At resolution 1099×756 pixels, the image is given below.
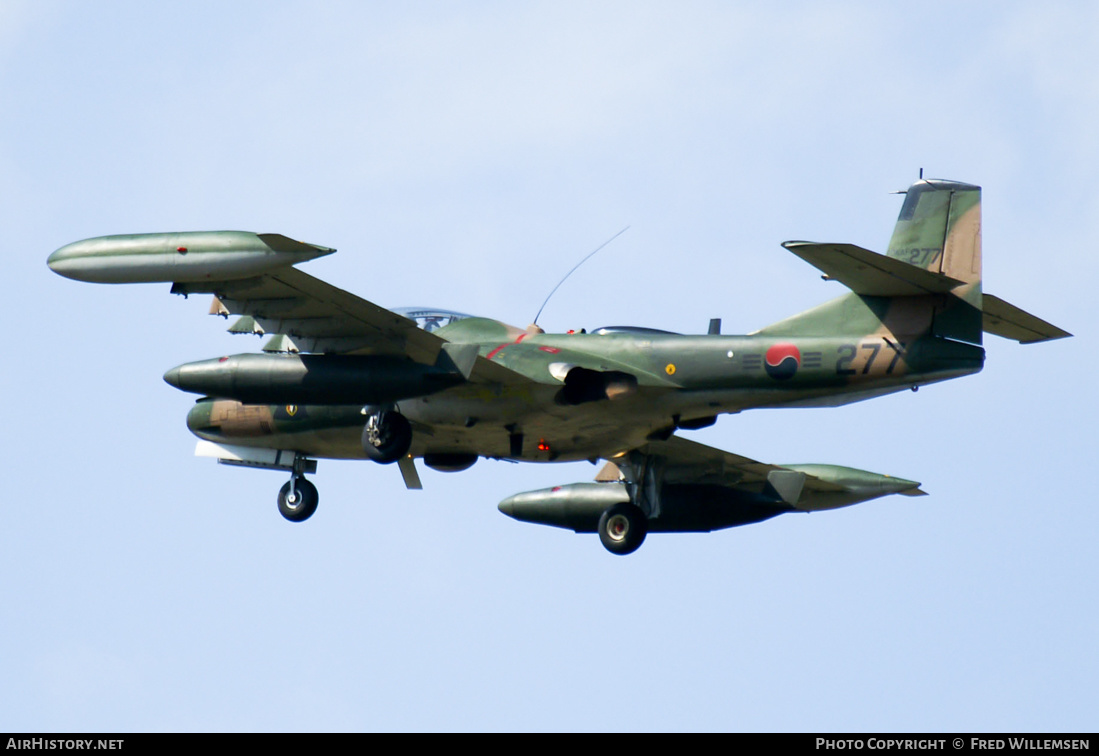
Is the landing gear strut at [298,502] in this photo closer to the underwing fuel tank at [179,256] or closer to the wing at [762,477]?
the wing at [762,477]

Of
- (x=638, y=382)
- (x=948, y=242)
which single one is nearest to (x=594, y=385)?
(x=638, y=382)

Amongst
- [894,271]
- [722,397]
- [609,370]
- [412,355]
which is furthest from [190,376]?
[894,271]

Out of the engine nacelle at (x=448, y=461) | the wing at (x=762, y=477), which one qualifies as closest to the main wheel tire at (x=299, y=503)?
the engine nacelle at (x=448, y=461)

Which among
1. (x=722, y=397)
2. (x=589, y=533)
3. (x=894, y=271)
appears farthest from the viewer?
(x=589, y=533)

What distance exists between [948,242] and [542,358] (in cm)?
651

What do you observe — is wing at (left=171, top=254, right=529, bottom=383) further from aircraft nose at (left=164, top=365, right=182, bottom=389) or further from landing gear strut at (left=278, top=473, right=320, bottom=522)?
landing gear strut at (left=278, top=473, right=320, bottom=522)

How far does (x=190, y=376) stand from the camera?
26.7 m

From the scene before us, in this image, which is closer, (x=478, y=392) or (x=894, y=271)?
(x=894, y=271)

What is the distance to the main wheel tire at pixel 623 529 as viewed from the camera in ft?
98.6
